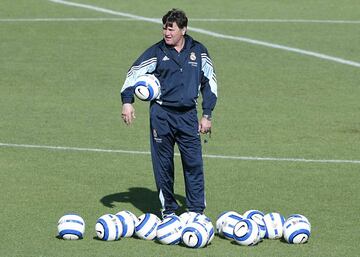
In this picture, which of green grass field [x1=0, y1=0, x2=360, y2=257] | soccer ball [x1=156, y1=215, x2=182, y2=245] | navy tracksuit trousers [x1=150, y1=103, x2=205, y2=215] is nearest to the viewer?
soccer ball [x1=156, y1=215, x2=182, y2=245]

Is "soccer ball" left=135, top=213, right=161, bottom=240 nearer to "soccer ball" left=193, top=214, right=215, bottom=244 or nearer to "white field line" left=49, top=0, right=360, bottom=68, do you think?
"soccer ball" left=193, top=214, right=215, bottom=244

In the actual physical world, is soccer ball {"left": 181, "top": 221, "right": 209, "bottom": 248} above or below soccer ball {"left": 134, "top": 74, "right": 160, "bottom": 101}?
below

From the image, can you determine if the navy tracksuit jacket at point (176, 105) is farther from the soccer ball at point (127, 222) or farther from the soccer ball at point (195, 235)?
the soccer ball at point (195, 235)

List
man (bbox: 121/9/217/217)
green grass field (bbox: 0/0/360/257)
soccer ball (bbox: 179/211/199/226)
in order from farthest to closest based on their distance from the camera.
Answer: green grass field (bbox: 0/0/360/257) → man (bbox: 121/9/217/217) → soccer ball (bbox: 179/211/199/226)

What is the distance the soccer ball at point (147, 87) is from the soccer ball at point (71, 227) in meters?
1.59

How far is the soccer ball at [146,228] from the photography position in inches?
549

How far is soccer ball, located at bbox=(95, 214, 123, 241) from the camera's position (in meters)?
13.8

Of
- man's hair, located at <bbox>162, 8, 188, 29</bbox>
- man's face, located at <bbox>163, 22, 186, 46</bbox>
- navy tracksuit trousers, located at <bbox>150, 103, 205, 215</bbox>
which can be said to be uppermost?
man's hair, located at <bbox>162, 8, 188, 29</bbox>

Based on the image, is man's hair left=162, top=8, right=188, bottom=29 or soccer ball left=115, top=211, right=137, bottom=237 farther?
man's hair left=162, top=8, right=188, bottom=29

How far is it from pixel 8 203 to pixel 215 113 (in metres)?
6.89

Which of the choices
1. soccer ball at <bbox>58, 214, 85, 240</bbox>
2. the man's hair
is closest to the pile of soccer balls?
soccer ball at <bbox>58, 214, 85, 240</bbox>

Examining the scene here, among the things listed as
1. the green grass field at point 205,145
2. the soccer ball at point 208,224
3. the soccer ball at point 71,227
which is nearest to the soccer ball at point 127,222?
the green grass field at point 205,145

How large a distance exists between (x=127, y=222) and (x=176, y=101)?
155 centimetres

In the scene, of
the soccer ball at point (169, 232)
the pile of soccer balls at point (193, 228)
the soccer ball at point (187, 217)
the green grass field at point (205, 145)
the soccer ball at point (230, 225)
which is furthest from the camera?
the green grass field at point (205, 145)
